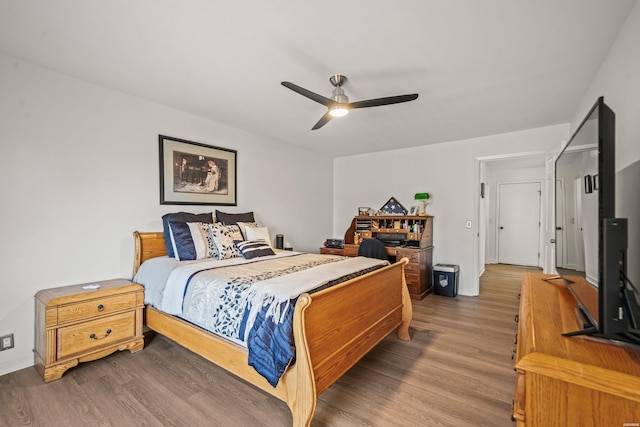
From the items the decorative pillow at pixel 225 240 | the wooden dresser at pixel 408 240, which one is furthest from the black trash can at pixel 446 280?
the decorative pillow at pixel 225 240

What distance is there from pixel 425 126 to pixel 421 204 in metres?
1.53

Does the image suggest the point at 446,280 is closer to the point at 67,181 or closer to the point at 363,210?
the point at 363,210

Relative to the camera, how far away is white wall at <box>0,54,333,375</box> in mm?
2291

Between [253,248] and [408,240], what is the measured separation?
2.75 metres

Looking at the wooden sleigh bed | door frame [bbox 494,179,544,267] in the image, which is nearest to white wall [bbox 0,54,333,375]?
the wooden sleigh bed

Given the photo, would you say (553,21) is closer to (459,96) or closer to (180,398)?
(459,96)

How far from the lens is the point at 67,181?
2562mm

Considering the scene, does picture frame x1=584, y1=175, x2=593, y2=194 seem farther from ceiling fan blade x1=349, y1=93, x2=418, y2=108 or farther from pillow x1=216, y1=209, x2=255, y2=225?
pillow x1=216, y1=209, x2=255, y2=225

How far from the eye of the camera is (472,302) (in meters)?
4.18

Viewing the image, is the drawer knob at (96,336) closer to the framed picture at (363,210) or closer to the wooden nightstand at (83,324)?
the wooden nightstand at (83,324)

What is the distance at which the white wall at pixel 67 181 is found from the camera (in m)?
2.29

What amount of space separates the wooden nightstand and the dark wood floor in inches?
A: 5.0

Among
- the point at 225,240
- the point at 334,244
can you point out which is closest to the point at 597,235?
the point at 225,240

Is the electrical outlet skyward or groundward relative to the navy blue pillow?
groundward
